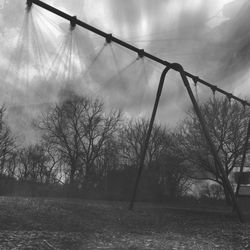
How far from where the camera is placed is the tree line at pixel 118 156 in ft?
103

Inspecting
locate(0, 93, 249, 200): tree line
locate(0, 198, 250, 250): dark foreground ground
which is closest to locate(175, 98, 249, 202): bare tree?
locate(0, 93, 249, 200): tree line

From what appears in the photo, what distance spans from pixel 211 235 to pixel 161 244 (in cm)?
301

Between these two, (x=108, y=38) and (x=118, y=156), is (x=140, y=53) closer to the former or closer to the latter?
(x=108, y=38)

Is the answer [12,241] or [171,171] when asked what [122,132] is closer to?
[171,171]

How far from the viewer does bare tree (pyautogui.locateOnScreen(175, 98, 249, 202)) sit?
30562mm

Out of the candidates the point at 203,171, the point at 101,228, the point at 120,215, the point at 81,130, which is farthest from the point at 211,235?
the point at 81,130

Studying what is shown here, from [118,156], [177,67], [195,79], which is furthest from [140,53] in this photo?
[118,156]

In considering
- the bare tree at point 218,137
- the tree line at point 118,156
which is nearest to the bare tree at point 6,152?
the tree line at point 118,156

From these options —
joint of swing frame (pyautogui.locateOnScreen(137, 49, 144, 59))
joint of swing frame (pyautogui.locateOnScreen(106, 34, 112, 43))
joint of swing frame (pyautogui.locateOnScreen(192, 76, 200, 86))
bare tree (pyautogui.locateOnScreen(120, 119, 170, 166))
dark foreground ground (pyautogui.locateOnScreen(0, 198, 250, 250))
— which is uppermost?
bare tree (pyautogui.locateOnScreen(120, 119, 170, 166))

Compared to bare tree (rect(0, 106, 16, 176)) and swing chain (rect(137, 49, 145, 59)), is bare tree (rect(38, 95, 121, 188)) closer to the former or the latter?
bare tree (rect(0, 106, 16, 176))

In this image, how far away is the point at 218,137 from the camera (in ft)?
100

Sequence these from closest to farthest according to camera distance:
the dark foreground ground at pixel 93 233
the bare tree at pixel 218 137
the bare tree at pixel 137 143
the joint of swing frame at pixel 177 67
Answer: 1. the dark foreground ground at pixel 93 233
2. the joint of swing frame at pixel 177 67
3. the bare tree at pixel 218 137
4. the bare tree at pixel 137 143

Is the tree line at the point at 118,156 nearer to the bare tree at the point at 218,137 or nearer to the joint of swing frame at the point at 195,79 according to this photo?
the bare tree at the point at 218,137

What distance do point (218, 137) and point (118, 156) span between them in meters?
21.0
